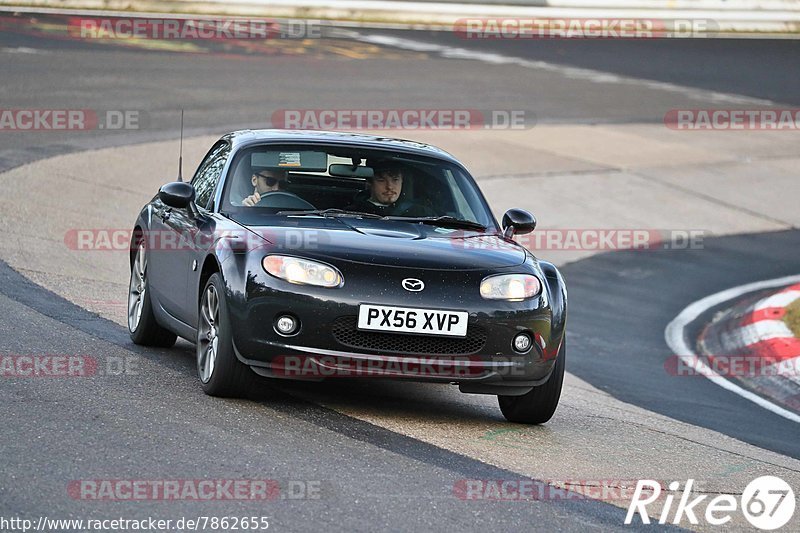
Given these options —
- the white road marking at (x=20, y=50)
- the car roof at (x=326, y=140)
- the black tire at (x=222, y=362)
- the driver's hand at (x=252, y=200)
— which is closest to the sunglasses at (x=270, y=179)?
the driver's hand at (x=252, y=200)

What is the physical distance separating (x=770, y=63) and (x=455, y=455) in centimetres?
2643

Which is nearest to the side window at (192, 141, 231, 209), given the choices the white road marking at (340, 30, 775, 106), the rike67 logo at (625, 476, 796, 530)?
the rike67 logo at (625, 476, 796, 530)

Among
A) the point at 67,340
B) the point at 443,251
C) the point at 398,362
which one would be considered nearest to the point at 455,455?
the point at 398,362

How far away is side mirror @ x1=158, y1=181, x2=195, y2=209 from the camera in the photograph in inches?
332

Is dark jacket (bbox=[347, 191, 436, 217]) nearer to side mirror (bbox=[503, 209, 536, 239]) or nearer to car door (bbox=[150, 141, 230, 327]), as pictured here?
side mirror (bbox=[503, 209, 536, 239])

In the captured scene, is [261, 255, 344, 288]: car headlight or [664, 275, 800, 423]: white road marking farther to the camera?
[664, 275, 800, 423]: white road marking

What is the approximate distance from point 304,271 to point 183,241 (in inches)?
58.3

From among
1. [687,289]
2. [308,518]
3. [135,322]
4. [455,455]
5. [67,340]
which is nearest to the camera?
[308,518]

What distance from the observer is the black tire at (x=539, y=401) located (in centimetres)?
783

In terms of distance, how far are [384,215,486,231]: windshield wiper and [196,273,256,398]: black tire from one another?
48.7 inches

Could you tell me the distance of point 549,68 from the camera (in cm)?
2927

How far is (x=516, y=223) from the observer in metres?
8.77

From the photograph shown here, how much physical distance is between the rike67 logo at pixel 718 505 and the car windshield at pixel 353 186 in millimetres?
2362

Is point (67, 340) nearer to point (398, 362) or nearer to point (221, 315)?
point (221, 315)
